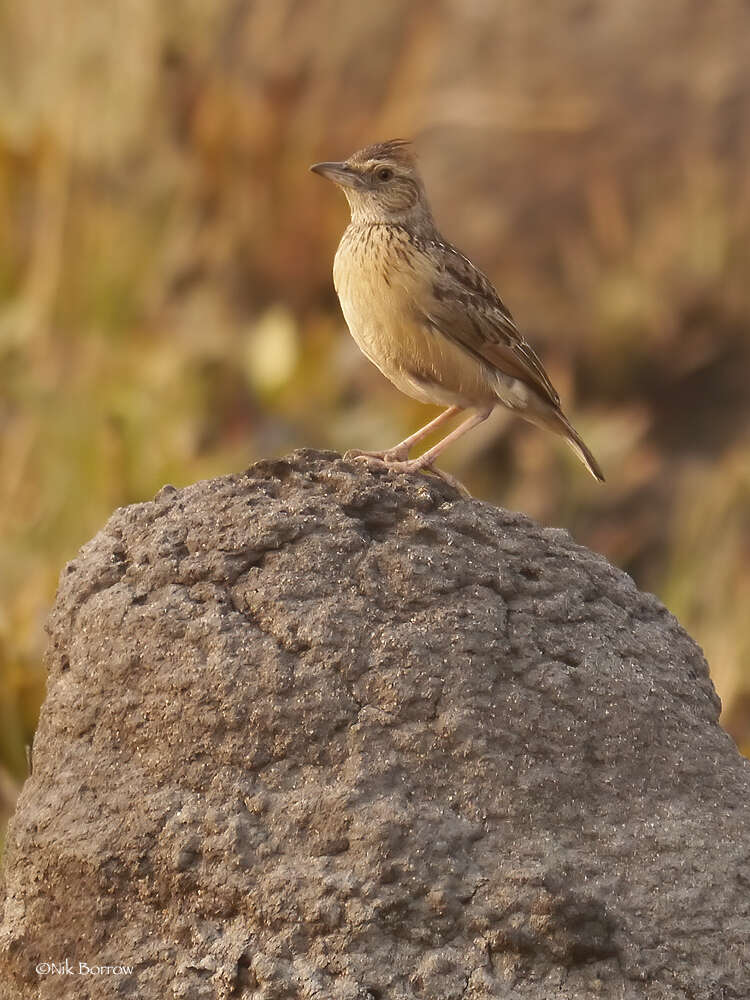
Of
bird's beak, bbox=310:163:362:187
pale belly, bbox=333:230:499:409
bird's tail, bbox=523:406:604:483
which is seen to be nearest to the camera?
pale belly, bbox=333:230:499:409

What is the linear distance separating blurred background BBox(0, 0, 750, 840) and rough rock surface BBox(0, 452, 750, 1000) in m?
6.85

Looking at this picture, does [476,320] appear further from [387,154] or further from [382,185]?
[387,154]

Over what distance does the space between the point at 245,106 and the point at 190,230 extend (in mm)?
1174

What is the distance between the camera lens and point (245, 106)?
597 inches

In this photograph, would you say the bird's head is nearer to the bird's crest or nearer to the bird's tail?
the bird's crest

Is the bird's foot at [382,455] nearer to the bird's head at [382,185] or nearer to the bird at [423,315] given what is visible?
the bird at [423,315]

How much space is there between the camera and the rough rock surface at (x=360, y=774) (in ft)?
12.0

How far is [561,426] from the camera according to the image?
5754mm

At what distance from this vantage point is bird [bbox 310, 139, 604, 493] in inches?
210

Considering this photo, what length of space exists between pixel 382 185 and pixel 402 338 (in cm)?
70

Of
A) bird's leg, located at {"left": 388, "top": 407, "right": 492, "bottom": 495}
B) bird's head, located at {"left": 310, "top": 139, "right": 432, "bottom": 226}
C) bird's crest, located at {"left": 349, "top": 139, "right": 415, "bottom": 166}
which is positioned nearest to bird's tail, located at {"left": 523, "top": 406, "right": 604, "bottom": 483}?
bird's leg, located at {"left": 388, "top": 407, "right": 492, "bottom": 495}

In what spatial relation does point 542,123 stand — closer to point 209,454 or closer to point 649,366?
point 649,366

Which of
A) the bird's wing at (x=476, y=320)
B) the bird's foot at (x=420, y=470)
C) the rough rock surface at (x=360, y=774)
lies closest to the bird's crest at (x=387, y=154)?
the bird's wing at (x=476, y=320)

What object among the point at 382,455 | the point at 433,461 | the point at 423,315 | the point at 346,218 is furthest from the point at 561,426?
the point at 346,218
